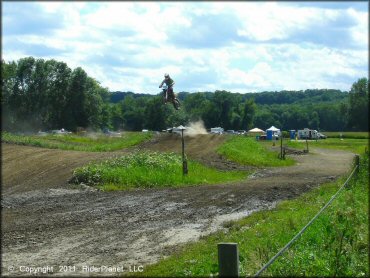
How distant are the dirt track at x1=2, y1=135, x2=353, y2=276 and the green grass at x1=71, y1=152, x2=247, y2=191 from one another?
3.39 feet

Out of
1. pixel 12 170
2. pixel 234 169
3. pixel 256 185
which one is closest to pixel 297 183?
pixel 256 185

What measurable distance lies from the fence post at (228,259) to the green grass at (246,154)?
86.7 ft

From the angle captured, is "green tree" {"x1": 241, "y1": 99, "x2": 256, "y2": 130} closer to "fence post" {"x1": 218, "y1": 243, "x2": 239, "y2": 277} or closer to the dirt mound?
the dirt mound

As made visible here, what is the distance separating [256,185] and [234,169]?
8252mm

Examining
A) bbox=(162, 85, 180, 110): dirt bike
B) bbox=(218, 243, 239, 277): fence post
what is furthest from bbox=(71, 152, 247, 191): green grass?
bbox=(218, 243, 239, 277): fence post

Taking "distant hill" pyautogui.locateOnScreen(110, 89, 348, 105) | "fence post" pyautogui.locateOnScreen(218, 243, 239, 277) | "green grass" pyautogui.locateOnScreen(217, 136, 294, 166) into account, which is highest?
"distant hill" pyautogui.locateOnScreen(110, 89, 348, 105)

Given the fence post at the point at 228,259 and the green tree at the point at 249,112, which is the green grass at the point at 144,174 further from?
the fence post at the point at 228,259

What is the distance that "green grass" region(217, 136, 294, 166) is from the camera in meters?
32.9

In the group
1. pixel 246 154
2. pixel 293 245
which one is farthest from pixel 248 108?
pixel 246 154

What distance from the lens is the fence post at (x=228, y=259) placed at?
555cm

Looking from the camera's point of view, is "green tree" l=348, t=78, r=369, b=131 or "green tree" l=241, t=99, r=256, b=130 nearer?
"green tree" l=348, t=78, r=369, b=131

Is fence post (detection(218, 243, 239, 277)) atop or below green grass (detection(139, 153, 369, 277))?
atop

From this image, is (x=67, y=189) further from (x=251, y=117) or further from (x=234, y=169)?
(x=234, y=169)

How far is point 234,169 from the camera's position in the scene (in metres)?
28.7
